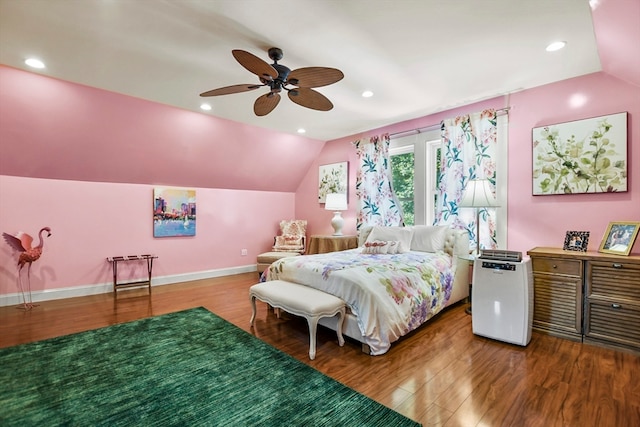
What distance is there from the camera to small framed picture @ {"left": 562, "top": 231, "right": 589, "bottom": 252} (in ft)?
9.15

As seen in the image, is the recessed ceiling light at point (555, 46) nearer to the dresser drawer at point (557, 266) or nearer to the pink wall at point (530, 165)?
the pink wall at point (530, 165)

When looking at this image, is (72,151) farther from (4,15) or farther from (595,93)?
(595,93)

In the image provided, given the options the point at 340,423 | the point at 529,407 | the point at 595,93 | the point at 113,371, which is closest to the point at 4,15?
the point at 113,371

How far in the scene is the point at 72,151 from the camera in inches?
148

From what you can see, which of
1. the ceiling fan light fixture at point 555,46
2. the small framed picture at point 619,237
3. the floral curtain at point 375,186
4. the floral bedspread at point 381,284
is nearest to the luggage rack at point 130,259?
the floral bedspread at point 381,284

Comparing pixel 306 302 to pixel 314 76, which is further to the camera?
pixel 306 302

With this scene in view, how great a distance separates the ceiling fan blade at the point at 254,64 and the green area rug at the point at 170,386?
7.37 feet

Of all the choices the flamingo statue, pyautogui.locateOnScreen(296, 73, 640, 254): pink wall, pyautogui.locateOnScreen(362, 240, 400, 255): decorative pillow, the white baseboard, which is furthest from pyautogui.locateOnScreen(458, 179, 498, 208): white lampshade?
the flamingo statue

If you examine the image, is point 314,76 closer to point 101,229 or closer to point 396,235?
point 396,235

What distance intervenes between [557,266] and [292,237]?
13.1 ft

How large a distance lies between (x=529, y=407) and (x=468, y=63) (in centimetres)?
277

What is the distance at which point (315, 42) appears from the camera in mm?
2383

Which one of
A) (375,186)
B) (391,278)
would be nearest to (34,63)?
(391,278)

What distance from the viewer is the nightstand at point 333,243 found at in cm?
467
